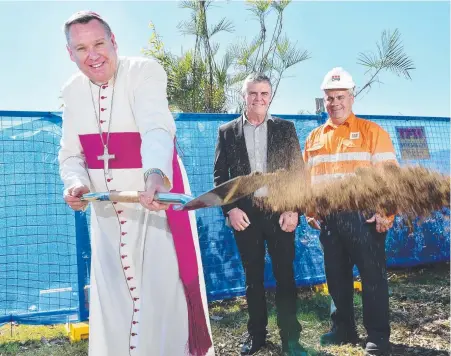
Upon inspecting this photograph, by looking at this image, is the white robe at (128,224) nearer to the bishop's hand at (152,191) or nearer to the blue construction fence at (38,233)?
the bishop's hand at (152,191)

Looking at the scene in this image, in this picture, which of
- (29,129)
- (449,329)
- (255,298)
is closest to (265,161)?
(255,298)

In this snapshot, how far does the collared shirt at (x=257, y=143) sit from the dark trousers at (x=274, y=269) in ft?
1.24

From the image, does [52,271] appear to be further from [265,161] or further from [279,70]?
[279,70]

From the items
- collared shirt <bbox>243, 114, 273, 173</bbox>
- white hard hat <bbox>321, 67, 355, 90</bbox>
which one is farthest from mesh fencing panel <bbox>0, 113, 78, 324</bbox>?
white hard hat <bbox>321, 67, 355, 90</bbox>

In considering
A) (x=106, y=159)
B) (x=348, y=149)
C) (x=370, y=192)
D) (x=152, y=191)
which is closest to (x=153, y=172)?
(x=152, y=191)

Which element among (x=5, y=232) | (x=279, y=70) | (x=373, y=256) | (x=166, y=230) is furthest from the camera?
(x=279, y=70)

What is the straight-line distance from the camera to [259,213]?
12.3 ft

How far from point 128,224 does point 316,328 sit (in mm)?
2380

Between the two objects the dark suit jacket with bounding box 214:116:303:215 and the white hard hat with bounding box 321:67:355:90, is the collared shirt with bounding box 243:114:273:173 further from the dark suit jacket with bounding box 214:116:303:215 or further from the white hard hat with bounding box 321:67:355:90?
the white hard hat with bounding box 321:67:355:90

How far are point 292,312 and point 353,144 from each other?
1.32 metres

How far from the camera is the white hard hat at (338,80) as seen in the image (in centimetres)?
392

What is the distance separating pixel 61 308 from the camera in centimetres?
483

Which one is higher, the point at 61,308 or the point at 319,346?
the point at 61,308

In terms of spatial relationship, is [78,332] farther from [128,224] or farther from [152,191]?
[152,191]
